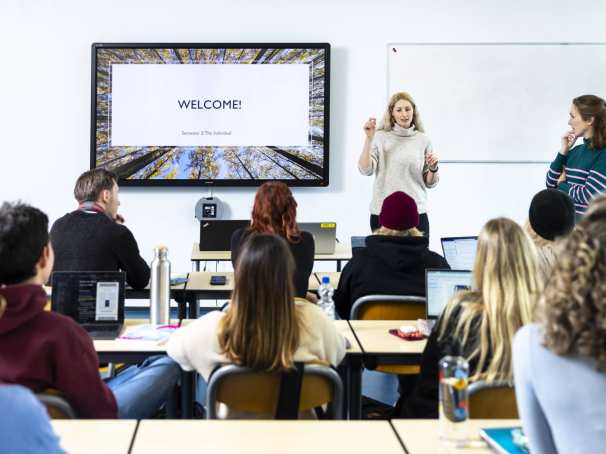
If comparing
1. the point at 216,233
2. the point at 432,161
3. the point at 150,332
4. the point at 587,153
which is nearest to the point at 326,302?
the point at 150,332

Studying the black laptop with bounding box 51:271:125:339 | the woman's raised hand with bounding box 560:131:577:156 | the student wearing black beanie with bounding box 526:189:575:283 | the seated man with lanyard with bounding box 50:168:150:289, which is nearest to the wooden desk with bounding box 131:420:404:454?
the black laptop with bounding box 51:271:125:339

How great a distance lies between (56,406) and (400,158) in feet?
12.5

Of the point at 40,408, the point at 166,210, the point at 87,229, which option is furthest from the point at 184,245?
the point at 40,408

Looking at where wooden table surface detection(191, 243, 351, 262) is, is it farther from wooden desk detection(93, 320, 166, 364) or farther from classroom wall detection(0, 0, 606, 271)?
wooden desk detection(93, 320, 166, 364)

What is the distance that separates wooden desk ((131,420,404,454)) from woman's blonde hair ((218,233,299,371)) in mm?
300

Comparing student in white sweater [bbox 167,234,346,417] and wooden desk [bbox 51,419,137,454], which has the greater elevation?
student in white sweater [bbox 167,234,346,417]

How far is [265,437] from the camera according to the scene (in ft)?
5.57

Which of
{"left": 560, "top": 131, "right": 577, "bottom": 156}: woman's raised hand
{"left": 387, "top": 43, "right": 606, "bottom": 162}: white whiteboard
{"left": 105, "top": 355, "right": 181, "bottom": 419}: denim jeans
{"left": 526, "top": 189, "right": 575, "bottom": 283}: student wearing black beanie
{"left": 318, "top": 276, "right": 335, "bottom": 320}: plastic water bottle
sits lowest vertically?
{"left": 105, "top": 355, "right": 181, "bottom": 419}: denim jeans

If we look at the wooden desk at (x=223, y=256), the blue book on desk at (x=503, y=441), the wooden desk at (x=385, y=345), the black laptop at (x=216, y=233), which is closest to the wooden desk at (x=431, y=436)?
the blue book on desk at (x=503, y=441)

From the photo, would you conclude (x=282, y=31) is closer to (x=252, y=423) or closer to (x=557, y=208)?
(x=557, y=208)

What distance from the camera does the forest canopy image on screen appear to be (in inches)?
239

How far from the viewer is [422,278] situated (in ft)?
10.7

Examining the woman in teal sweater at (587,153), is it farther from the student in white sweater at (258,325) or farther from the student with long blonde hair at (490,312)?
the student in white sweater at (258,325)

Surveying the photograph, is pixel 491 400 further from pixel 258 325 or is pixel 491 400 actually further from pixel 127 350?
pixel 127 350
